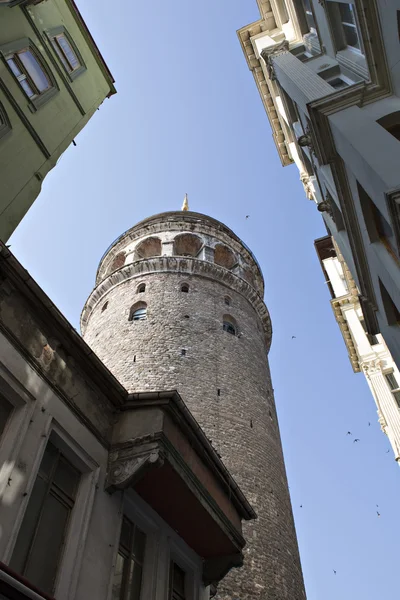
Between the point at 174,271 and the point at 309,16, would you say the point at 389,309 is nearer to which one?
the point at 309,16

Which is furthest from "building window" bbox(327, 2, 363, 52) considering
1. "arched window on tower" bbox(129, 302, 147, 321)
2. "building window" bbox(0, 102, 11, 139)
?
"arched window on tower" bbox(129, 302, 147, 321)

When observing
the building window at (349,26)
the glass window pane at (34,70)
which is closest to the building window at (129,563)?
the glass window pane at (34,70)

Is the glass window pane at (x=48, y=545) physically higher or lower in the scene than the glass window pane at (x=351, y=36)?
lower

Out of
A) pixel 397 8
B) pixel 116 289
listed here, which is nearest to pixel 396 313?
pixel 397 8

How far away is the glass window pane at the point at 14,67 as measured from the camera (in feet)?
29.9

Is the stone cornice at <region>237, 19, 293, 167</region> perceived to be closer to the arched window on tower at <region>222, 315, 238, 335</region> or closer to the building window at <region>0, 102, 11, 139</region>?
the arched window on tower at <region>222, 315, 238, 335</region>

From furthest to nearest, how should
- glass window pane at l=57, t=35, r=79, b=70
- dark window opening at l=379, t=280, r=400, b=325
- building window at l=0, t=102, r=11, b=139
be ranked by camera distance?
glass window pane at l=57, t=35, r=79, b=70, building window at l=0, t=102, r=11, b=139, dark window opening at l=379, t=280, r=400, b=325

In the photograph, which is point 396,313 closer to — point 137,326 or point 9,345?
point 9,345

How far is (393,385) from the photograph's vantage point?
17984mm

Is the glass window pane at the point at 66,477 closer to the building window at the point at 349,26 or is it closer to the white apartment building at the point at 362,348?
the building window at the point at 349,26

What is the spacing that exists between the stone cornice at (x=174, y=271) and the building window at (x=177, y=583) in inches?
559

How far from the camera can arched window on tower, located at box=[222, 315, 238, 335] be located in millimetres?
18172

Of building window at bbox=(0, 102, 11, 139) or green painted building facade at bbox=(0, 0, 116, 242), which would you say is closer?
building window at bbox=(0, 102, 11, 139)

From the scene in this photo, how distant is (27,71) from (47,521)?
8.72m
